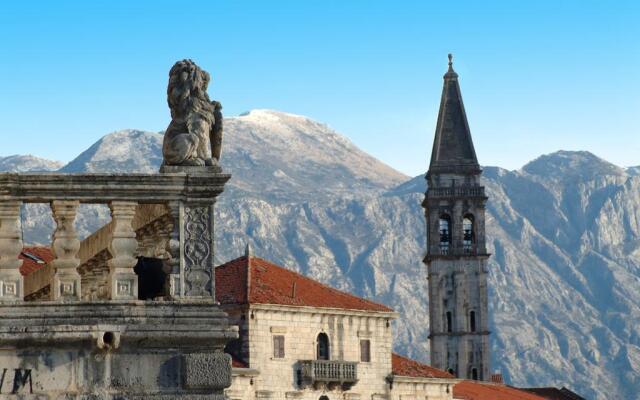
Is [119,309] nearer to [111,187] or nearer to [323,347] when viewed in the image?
[111,187]

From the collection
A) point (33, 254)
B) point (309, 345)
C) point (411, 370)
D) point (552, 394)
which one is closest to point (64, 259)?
point (33, 254)

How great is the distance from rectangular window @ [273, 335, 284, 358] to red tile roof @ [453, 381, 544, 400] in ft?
61.7

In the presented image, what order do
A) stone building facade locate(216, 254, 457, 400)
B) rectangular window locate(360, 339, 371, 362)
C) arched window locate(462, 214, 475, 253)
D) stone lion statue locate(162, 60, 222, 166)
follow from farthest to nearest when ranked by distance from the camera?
arched window locate(462, 214, 475, 253) → rectangular window locate(360, 339, 371, 362) → stone building facade locate(216, 254, 457, 400) → stone lion statue locate(162, 60, 222, 166)

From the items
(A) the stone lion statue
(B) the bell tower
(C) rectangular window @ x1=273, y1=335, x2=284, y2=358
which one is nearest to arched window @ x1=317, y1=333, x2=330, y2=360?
Answer: (C) rectangular window @ x1=273, y1=335, x2=284, y2=358

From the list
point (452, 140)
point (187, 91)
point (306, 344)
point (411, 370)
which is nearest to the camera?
point (187, 91)

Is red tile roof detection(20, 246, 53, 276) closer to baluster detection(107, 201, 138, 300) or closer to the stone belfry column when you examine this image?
baluster detection(107, 201, 138, 300)

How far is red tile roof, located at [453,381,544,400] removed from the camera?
102500 millimetres

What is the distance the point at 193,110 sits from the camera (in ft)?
51.3

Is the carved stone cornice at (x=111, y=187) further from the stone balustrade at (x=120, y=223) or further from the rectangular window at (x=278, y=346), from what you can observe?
the rectangular window at (x=278, y=346)

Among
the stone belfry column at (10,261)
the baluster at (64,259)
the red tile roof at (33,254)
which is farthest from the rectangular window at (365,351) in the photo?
the stone belfry column at (10,261)

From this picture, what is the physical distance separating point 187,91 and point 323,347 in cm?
6940

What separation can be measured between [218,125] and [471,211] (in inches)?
4880

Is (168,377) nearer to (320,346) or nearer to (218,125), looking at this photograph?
(218,125)

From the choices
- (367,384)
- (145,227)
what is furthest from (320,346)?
(145,227)
